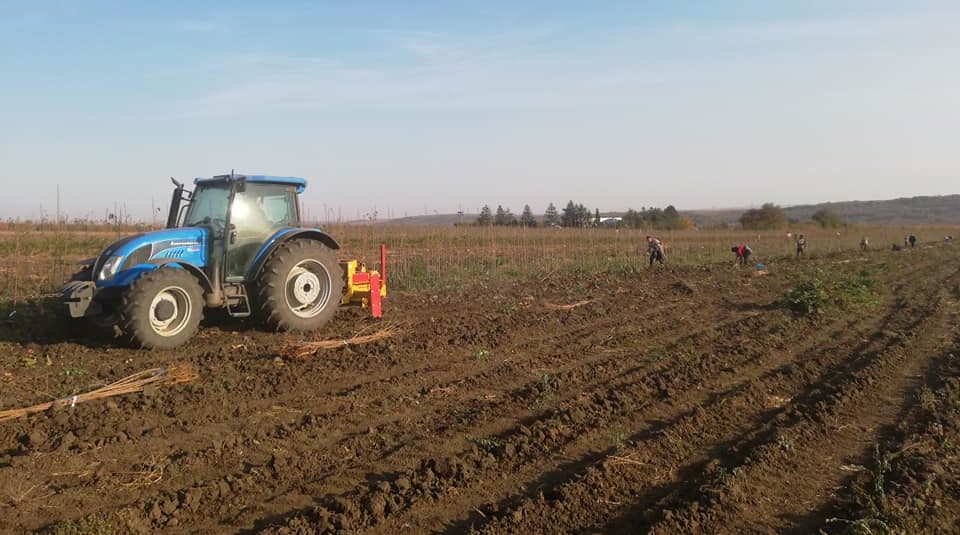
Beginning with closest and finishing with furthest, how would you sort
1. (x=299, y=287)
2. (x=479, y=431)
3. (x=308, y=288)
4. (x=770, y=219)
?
(x=479, y=431)
(x=299, y=287)
(x=308, y=288)
(x=770, y=219)

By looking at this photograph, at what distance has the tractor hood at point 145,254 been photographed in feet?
23.0

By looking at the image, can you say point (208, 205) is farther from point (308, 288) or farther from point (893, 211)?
point (893, 211)

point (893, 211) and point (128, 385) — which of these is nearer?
point (128, 385)

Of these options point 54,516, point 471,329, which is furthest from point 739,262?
point 54,516

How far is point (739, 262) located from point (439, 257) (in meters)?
9.54

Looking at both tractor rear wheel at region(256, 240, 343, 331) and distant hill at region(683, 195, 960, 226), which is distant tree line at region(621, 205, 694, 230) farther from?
distant hill at region(683, 195, 960, 226)

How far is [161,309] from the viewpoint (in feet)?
23.0

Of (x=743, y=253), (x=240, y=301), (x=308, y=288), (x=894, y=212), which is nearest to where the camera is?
(x=240, y=301)

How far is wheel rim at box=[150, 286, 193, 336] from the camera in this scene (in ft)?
22.9

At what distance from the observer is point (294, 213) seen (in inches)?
342

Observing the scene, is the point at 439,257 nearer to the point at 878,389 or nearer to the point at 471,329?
the point at 471,329

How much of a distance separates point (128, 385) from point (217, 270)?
2353 mm

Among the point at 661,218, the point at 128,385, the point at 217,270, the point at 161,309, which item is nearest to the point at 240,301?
the point at 217,270

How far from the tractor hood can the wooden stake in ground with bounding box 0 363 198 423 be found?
135 centimetres
